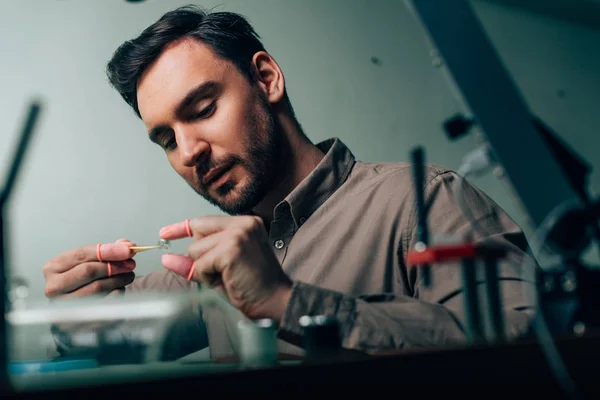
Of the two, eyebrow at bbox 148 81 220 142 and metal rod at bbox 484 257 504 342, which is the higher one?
eyebrow at bbox 148 81 220 142

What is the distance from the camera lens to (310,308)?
2.65 ft

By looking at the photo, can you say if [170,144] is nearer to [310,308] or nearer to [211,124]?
[211,124]

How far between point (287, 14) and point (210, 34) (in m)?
0.21

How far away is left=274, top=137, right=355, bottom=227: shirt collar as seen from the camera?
1303 mm

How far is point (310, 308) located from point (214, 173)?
62 centimetres

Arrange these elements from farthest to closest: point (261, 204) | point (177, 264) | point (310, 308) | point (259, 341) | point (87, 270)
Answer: point (261, 204) → point (87, 270) → point (177, 264) → point (310, 308) → point (259, 341)

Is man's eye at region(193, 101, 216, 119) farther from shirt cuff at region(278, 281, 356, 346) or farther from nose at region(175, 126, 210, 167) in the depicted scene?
shirt cuff at region(278, 281, 356, 346)

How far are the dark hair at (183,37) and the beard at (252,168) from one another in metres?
0.14

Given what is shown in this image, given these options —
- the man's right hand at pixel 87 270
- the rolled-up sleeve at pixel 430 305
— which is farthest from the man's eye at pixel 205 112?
the rolled-up sleeve at pixel 430 305

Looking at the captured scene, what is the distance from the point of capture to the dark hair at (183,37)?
1385 mm

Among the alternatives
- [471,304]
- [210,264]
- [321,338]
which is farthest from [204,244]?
[471,304]

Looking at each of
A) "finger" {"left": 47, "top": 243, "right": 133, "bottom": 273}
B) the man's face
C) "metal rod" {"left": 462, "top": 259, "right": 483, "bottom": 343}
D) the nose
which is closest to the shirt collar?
the man's face

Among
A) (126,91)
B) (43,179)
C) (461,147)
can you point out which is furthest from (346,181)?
(43,179)

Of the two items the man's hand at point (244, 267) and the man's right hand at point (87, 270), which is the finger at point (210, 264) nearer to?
the man's hand at point (244, 267)
